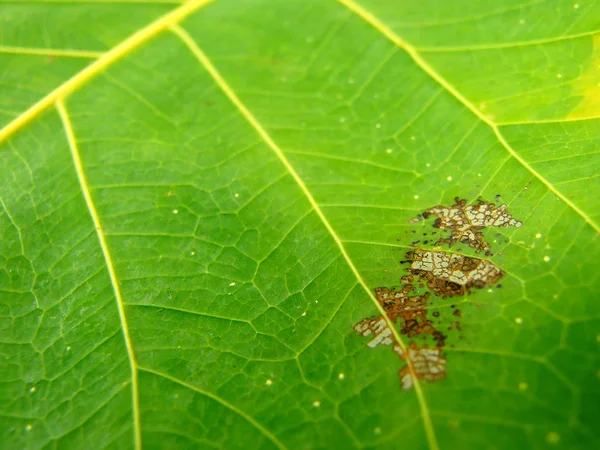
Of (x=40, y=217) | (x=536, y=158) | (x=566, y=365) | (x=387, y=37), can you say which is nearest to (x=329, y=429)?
(x=566, y=365)

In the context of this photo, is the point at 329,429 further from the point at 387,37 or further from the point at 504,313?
the point at 387,37

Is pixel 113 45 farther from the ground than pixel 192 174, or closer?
farther from the ground

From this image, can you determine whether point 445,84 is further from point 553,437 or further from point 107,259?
point 107,259

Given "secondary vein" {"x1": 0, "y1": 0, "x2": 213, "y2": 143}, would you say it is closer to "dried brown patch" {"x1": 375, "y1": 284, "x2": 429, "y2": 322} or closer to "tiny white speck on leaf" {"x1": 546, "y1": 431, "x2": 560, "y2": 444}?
"dried brown patch" {"x1": 375, "y1": 284, "x2": 429, "y2": 322}

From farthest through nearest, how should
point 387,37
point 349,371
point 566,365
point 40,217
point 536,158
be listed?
point 387,37 < point 40,217 < point 536,158 < point 349,371 < point 566,365

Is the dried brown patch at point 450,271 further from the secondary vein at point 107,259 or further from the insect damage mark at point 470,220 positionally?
the secondary vein at point 107,259

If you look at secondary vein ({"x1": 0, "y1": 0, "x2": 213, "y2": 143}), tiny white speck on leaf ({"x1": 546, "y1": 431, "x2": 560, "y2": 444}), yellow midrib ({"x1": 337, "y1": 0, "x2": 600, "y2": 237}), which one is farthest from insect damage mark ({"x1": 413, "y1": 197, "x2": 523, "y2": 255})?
secondary vein ({"x1": 0, "y1": 0, "x2": 213, "y2": 143})
